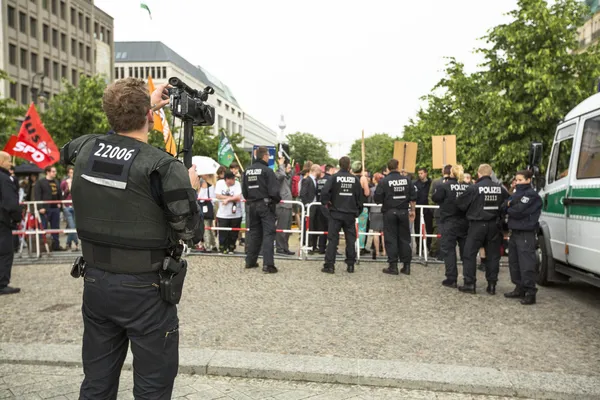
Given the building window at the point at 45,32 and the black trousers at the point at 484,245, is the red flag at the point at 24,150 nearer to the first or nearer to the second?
the black trousers at the point at 484,245

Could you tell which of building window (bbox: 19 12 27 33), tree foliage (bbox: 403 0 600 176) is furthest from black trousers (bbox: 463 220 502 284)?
building window (bbox: 19 12 27 33)

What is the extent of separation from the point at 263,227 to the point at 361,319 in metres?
3.82

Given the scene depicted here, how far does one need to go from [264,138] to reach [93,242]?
6480 inches

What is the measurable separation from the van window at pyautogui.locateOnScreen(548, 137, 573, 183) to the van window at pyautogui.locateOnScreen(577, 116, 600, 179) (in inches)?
15.9

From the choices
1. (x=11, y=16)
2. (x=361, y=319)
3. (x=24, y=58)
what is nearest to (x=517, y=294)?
(x=361, y=319)

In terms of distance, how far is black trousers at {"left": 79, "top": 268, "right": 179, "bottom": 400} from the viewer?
8.98 ft

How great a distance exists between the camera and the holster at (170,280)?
9.12 feet

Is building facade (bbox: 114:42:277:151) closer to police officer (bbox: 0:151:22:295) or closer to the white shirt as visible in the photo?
the white shirt

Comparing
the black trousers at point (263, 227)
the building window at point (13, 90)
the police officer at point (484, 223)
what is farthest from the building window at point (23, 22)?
the police officer at point (484, 223)

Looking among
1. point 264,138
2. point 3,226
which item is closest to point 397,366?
point 3,226

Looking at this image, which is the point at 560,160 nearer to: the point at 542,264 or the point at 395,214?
the point at 542,264

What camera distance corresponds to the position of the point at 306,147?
10538cm

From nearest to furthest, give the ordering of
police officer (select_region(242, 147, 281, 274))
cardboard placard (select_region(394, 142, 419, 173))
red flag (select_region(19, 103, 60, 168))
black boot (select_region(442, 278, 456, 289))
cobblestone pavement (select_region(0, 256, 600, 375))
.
Answer: cobblestone pavement (select_region(0, 256, 600, 375)) < black boot (select_region(442, 278, 456, 289)) < police officer (select_region(242, 147, 281, 274)) < cardboard placard (select_region(394, 142, 419, 173)) < red flag (select_region(19, 103, 60, 168))

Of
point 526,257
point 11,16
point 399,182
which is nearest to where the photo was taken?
point 526,257
